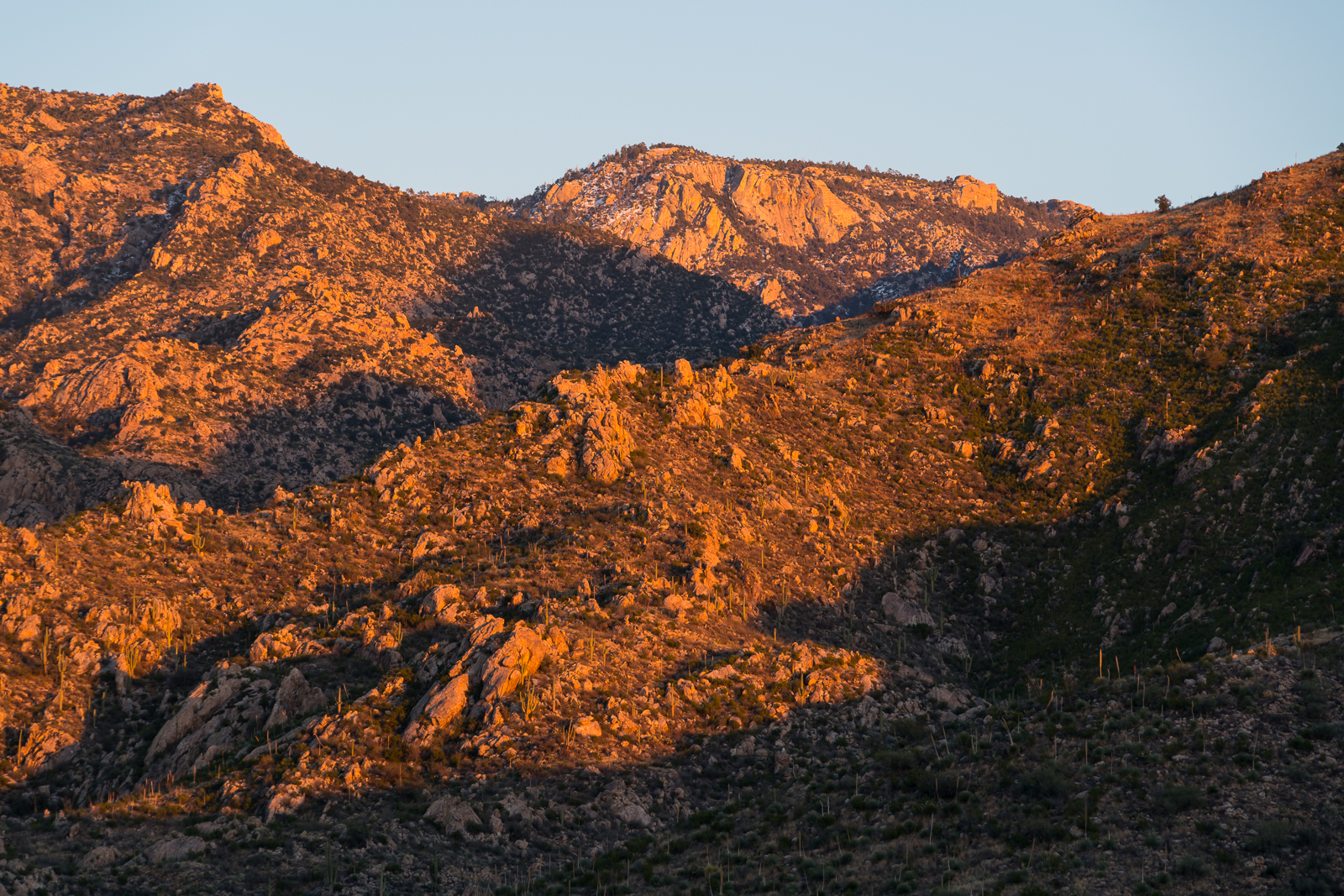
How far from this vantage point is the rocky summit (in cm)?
3431

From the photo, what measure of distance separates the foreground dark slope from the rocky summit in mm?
3710

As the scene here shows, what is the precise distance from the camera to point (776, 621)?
54.7 metres

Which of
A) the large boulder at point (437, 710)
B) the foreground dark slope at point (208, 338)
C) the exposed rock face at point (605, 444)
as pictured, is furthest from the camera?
the foreground dark slope at point (208, 338)

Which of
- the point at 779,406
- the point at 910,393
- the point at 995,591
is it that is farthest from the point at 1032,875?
the point at 910,393

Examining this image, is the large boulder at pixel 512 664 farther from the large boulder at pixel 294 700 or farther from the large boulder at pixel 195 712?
the large boulder at pixel 195 712

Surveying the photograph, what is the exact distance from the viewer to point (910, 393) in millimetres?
83375

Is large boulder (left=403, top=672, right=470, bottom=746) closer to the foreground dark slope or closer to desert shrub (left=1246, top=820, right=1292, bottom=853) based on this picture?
desert shrub (left=1246, top=820, right=1292, bottom=853)

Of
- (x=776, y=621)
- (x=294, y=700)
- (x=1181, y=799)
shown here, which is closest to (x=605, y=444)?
(x=776, y=621)

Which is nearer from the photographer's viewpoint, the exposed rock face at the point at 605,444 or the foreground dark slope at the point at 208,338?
the exposed rock face at the point at 605,444

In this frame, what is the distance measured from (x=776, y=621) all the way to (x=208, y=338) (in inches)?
4641

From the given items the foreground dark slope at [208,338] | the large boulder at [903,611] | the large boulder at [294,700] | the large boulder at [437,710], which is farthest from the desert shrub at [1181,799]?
the foreground dark slope at [208,338]

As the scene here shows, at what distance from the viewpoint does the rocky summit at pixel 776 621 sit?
3431cm

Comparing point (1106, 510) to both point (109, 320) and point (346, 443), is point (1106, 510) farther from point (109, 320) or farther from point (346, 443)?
point (109, 320)

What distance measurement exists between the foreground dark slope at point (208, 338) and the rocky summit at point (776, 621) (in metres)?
3.71
